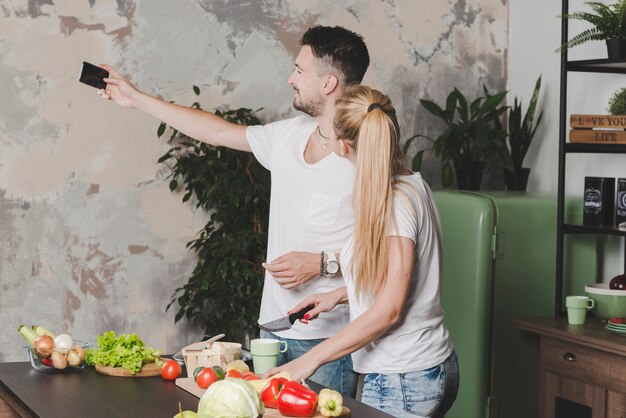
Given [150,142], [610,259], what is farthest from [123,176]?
[610,259]

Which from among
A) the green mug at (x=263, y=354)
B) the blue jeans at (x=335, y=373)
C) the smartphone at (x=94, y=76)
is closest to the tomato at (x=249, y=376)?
the green mug at (x=263, y=354)

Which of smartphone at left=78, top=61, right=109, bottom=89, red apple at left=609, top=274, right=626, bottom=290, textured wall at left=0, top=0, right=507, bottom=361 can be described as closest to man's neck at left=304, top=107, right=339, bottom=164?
smartphone at left=78, top=61, right=109, bottom=89

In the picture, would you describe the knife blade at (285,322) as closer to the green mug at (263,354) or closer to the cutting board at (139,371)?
the green mug at (263,354)

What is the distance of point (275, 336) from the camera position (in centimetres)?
316

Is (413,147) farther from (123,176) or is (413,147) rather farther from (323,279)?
(323,279)

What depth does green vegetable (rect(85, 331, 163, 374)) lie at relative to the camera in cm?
265

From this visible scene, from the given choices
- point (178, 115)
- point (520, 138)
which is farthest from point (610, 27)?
point (178, 115)

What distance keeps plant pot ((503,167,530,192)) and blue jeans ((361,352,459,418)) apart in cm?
237

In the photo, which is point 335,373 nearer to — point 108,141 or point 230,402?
point 230,402

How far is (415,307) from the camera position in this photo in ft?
8.47

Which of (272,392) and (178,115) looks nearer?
(272,392)

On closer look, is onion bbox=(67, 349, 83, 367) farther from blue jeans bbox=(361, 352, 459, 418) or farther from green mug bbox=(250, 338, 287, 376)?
→ blue jeans bbox=(361, 352, 459, 418)

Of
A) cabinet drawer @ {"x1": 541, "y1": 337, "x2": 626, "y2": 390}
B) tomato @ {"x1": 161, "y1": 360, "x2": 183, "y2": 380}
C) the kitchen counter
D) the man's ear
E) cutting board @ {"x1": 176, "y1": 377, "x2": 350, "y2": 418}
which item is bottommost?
cabinet drawer @ {"x1": 541, "y1": 337, "x2": 626, "y2": 390}

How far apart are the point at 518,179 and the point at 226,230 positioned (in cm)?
155
